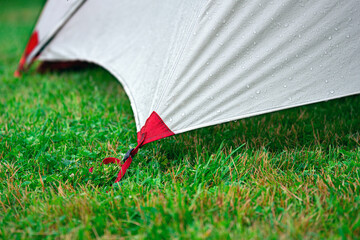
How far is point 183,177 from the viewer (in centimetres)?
180

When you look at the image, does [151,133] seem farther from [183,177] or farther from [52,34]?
[52,34]

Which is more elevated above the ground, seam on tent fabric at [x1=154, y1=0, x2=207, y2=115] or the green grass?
seam on tent fabric at [x1=154, y1=0, x2=207, y2=115]

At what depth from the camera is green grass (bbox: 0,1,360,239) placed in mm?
1439

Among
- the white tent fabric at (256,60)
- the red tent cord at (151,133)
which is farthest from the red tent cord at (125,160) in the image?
the white tent fabric at (256,60)

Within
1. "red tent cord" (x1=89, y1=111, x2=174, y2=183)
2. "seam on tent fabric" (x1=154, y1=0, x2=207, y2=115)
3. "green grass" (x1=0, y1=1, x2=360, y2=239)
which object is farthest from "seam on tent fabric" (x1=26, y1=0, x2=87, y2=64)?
"red tent cord" (x1=89, y1=111, x2=174, y2=183)

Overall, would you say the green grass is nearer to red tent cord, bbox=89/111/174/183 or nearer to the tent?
red tent cord, bbox=89/111/174/183

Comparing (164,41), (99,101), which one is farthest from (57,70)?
(164,41)

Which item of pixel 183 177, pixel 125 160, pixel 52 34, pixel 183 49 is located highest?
pixel 52 34

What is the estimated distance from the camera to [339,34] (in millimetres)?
1905

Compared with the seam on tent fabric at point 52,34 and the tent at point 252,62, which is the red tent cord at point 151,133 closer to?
the tent at point 252,62

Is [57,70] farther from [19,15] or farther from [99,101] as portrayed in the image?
[19,15]

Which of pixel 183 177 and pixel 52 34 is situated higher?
pixel 52 34

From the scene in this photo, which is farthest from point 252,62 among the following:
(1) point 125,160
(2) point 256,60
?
(1) point 125,160

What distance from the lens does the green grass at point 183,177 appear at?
1.44 meters
